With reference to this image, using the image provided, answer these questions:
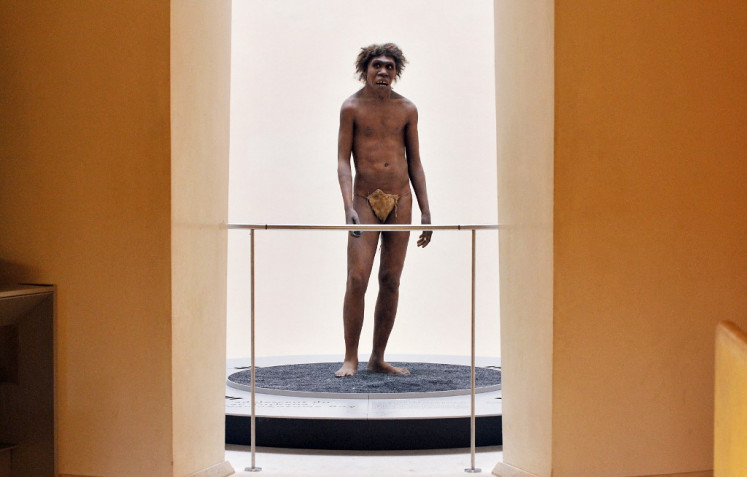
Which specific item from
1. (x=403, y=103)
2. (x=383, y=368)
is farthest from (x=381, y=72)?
(x=383, y=368)

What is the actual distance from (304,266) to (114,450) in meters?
4.15

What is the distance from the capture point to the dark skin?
4930 millimetres

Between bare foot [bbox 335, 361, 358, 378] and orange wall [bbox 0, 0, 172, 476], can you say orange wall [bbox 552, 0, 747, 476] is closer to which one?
orange wall [bbox 0, 0, 172, 476]

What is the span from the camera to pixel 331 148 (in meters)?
7.43

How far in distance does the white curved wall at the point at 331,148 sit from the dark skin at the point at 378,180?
2.19 meters

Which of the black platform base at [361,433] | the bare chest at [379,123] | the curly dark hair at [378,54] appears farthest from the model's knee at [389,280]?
the black platform base at [361,433]

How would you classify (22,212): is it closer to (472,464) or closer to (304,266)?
(472,464)

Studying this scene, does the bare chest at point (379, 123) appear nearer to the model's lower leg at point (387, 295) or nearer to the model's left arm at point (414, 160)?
the model's left arm at point (414, 160)

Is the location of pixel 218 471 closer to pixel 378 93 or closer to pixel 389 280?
pixel 389 280

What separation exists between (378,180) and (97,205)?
80.8 inches

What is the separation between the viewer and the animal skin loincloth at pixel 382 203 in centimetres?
498

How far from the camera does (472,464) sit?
11.7 ft

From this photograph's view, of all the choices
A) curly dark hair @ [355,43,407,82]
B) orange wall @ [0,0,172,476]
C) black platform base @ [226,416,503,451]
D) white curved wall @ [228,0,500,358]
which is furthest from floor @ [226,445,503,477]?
white curved wall @ [228,0,500,358]

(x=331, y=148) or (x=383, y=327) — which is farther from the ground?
(x=331, y=148)
